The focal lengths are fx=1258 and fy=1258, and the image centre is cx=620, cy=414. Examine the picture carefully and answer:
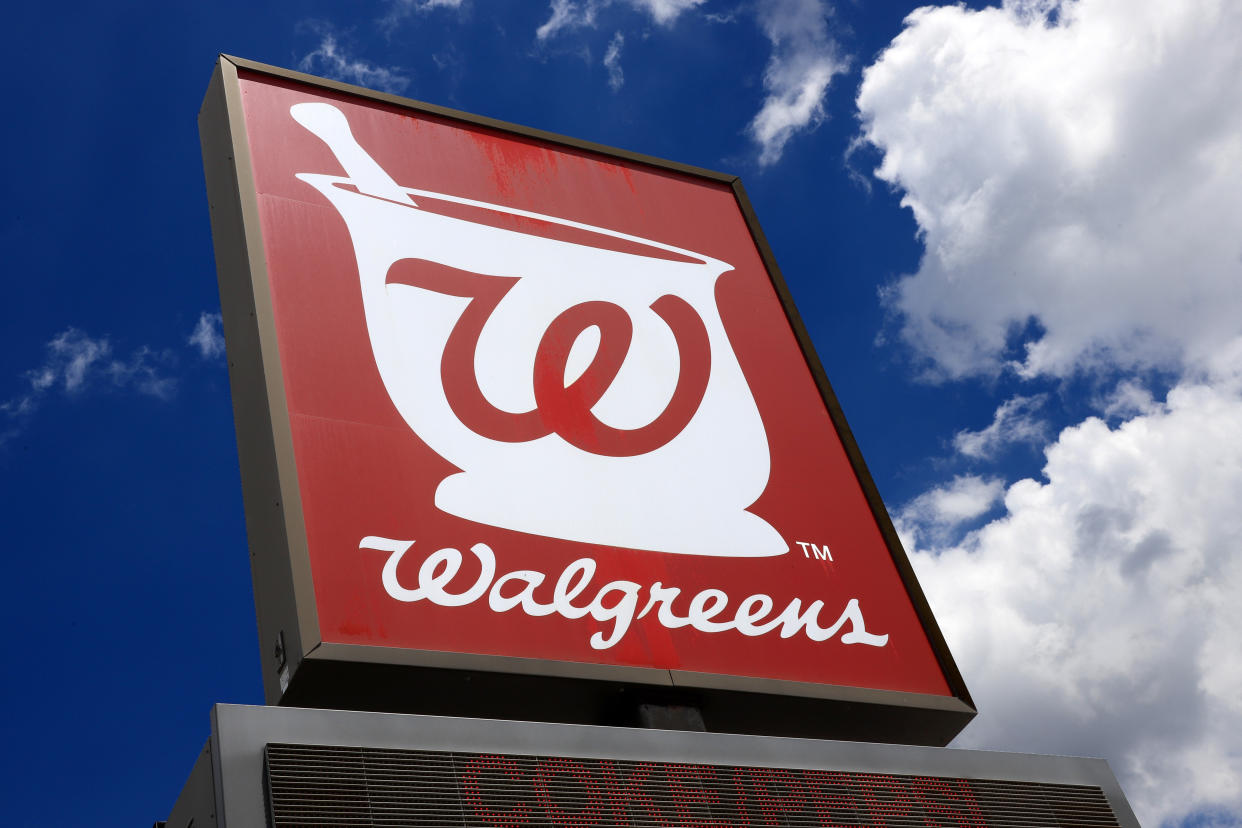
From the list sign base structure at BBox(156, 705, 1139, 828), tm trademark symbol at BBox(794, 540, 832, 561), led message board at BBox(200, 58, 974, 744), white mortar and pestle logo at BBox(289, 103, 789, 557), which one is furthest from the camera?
tm trademark symbol at BBox(794, 540, 832, 561)

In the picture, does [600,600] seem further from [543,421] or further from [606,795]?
[606,795]

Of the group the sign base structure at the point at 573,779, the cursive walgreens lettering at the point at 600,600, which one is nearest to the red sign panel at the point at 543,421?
the cursive walgreens lettering at the point at 600,600

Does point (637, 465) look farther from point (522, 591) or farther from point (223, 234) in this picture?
point (223, 234)

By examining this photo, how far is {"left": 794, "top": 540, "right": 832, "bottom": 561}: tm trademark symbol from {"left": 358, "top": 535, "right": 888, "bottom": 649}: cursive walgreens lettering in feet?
1.16

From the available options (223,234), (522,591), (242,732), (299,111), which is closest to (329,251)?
(223,234)

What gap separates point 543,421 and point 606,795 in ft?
9.02

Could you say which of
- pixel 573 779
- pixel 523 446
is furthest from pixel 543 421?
pixel 573 779

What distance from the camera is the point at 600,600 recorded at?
586 centimetres

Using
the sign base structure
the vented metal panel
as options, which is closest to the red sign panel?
Result: the sign base structure

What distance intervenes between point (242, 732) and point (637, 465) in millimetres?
3248

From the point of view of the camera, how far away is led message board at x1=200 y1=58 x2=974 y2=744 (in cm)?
538

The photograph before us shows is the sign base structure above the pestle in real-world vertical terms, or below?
below

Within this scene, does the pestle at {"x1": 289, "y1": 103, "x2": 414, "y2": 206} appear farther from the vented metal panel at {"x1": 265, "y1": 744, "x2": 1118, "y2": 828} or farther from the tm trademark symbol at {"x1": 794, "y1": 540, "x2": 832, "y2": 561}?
the vented metal panel at {"x1": 265, "y1": 744, "x2": 1118, "y2": 828}

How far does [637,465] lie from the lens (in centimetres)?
671
